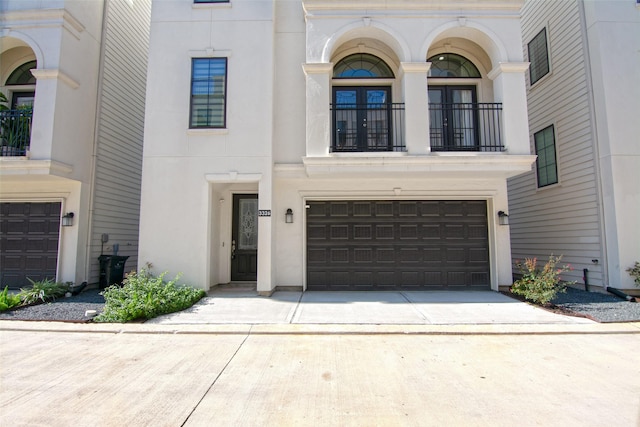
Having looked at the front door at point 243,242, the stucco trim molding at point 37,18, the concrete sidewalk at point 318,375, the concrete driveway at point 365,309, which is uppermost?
the stucco trim molding at point 37,18

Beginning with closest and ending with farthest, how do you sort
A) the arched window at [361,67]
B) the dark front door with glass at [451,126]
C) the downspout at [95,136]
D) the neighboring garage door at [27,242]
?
the neighboring garage door at [27,242] < the downspout at [95,136] < the dark front door with glass at [451,126] < the arched window at [361,67]

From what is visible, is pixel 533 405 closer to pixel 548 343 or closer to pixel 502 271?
pixel 548 343

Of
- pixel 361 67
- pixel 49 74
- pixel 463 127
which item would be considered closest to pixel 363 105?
pixel 361 67

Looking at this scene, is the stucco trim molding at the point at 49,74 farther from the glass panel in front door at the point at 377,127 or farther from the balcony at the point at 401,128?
the glass panel in front door at the point at 377,127

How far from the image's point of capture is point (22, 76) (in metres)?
9.18

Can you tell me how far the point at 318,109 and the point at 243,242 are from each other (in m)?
4.12

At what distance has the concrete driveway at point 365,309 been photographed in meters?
5.92

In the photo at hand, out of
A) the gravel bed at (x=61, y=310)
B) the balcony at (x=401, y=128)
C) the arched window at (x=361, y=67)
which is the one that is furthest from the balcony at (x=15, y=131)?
the arched window at (x=361, y=67)

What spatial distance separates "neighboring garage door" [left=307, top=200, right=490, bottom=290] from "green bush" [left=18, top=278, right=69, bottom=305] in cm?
567

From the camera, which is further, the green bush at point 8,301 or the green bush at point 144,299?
the green bush at point 8,301

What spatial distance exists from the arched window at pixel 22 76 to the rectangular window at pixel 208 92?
16.0 feet

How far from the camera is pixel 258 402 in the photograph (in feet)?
10.5

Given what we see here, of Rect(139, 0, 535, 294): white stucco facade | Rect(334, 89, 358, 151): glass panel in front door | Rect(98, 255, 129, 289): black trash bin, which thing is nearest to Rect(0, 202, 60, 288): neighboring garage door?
Rect(98, 255, 129, 289): black trash bin

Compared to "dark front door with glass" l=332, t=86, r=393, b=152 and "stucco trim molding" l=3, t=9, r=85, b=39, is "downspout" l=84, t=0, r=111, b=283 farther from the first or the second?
"dark front door with glass" l=332, t=86, r=393, b=152
